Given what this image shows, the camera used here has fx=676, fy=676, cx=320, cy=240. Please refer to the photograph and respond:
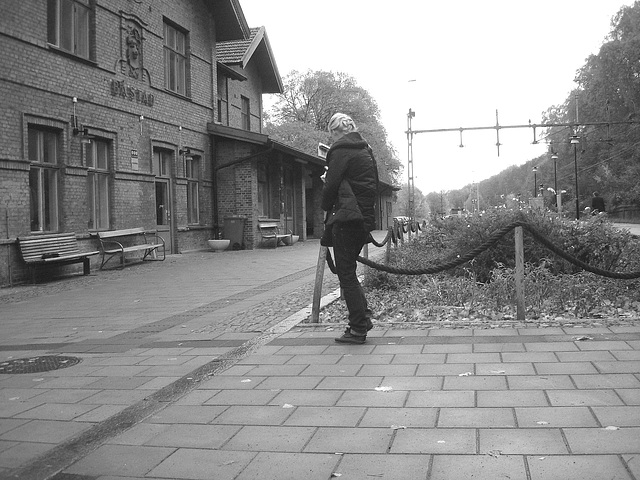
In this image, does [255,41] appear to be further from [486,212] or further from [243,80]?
[486,212]

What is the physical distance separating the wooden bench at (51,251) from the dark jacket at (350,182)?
8553mm

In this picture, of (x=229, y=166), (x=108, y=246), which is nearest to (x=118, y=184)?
(x=108, y=246)

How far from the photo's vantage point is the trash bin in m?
22.4

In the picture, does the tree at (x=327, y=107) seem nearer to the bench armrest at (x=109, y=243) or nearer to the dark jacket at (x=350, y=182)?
the bench armrest at (x=109, y=243)

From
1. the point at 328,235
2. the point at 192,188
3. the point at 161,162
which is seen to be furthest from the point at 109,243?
the point at 328,235

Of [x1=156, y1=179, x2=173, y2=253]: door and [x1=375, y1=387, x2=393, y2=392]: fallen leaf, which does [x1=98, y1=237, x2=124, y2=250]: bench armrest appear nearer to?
[x1=156, y1=179, x2=173, y2=253]: door

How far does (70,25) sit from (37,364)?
11.3 meters

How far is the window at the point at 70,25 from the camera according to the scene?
14305mm

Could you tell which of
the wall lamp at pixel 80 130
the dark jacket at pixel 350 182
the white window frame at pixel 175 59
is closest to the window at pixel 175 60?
the white window frame at pixel 175 59

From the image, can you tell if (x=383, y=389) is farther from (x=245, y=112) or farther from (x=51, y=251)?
(x=245, y=112)

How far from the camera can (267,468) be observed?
10.3 ft

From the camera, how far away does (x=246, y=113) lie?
2906cm

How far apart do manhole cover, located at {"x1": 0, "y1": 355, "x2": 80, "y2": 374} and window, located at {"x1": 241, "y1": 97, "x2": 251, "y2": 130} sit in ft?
76.6

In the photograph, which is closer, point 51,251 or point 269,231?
point 51,251
